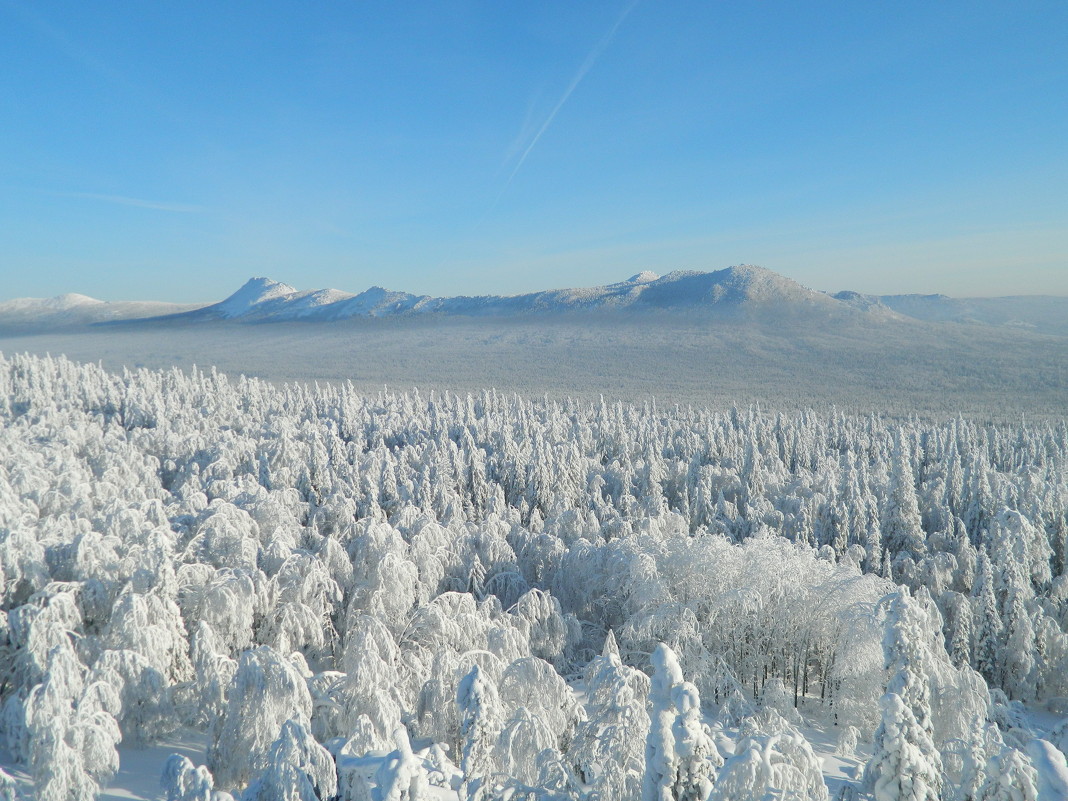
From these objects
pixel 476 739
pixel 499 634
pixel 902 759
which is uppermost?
pixel 476 739

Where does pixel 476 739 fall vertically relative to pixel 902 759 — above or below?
above

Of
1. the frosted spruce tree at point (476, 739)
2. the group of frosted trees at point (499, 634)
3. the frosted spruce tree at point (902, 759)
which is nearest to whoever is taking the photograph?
the frosted spruce tree at point (476, 739)

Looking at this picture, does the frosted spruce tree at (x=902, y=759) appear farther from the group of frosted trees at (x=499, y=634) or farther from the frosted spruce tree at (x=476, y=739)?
the frosted spruce tree at (x=476, y=739)

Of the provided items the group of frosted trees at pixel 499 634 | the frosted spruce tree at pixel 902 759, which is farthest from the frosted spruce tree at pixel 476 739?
the frosted spruce tree at pixel 902 759

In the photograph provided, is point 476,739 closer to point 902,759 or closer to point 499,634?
point 902,759

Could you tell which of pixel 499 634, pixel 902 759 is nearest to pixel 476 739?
pixel 902 759

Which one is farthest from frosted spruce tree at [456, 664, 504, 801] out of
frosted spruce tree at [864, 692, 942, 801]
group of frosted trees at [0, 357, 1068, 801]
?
frosted spruce tree at [864, 692, 942, 801]

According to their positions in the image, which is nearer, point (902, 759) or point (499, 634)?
point (902, 759)

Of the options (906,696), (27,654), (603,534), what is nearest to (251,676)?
(27,654)

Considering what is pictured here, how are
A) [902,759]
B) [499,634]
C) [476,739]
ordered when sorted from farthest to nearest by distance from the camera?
[499,634] < [902,759] < [476,739]
